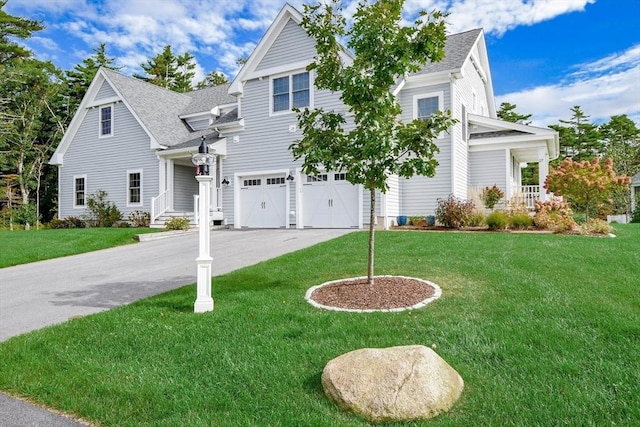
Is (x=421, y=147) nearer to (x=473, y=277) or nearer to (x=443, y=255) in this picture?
(x=473, y=277)

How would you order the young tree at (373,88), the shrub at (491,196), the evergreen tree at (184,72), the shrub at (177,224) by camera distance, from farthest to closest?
1. the evergreen tree at (184,72)
2. the shrub at (177,224)
3. the shrub at (491,196)
4. the young tree at (373,88)

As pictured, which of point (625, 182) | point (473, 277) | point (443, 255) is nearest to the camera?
point (473, 277)

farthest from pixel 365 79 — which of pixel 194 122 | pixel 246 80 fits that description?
pixel 194 122

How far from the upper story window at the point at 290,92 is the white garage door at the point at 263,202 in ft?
9.59

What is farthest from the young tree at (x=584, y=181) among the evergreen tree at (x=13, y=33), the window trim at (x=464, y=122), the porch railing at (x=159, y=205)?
the evergreen tree at (x=13, y=33)

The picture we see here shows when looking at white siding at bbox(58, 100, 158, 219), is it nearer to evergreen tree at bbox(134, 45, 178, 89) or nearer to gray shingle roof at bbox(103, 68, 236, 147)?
gray shingle roof at bbox(103, 68, 236, 147)

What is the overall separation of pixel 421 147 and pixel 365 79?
1.17 metres

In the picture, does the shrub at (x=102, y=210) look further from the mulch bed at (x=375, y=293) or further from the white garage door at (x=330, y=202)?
the mulch bed at (x=375, y=293)

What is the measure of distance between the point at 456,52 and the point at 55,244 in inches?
635

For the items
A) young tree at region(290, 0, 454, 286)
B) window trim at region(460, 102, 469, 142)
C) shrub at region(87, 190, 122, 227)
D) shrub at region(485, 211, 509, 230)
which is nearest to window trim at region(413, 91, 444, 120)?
window trim at region(460, 102, 469, 142)

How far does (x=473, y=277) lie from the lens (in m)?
6.53

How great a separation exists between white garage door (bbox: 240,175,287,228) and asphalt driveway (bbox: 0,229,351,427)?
2.85 meters

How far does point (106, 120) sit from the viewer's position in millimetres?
21422

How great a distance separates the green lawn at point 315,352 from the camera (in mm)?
3039
